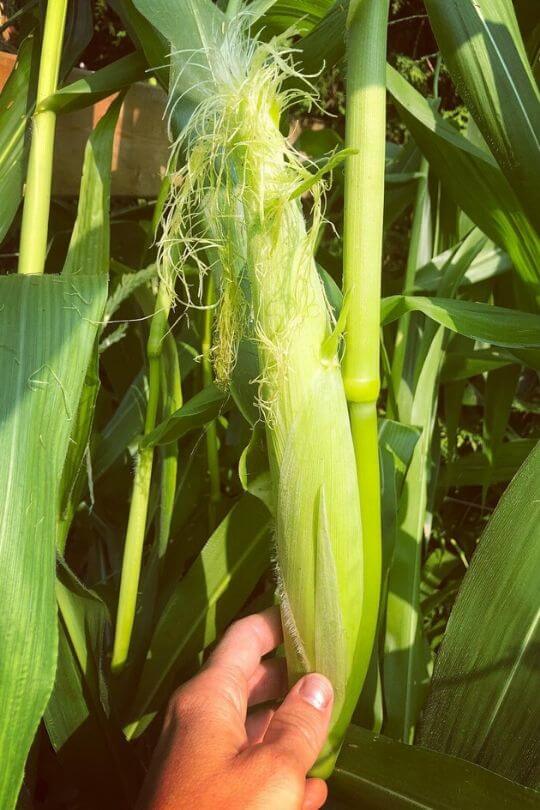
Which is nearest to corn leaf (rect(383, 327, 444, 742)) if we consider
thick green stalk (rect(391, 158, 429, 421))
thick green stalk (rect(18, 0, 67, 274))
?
thick green stalk (rect(391, 158, 429, 421))

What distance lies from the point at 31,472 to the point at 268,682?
0.34 metres

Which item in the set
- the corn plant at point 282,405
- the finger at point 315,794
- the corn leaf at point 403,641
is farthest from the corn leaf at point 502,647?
the corn leaf at point 403,641

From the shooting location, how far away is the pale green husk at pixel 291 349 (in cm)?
45

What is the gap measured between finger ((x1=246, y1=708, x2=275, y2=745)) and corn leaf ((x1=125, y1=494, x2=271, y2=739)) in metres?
0.16

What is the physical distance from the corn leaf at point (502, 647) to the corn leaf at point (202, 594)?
0.91ft

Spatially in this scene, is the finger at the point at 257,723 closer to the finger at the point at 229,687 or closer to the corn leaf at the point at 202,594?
the finger at the point at 229,687

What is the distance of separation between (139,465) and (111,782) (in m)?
0.33

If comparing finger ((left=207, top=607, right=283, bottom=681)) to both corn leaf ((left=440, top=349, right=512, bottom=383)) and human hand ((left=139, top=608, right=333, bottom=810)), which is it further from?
corn leaf ((left=440, top=349, right=512, bottom=383))

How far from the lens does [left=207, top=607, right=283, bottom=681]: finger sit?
1.88 feet

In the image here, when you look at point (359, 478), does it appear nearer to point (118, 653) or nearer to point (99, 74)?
point (118, 653)

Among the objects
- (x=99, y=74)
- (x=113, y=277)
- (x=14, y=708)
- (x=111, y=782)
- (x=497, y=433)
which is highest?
(x=99, y=74)

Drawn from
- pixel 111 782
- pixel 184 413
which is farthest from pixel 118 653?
pixel 184 413

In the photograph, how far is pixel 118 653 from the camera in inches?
28.1

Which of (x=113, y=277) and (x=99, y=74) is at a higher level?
(x=99, y=74)
